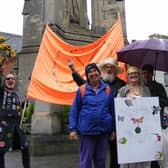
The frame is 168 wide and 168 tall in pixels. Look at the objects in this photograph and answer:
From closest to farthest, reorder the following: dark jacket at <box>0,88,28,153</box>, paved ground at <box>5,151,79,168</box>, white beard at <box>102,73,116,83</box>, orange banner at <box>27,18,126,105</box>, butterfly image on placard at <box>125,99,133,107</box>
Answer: butterfly image on placard at <box>125,99,133,107</box>
white beard at <box>102,73,116,83</box>
dark jacket at <box>0,88,28,153</box>
orange banner at <box>27,18,126,105</box>
paved ground at <box>5,151,79,168</box>

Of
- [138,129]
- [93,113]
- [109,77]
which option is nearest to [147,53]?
[109,77]

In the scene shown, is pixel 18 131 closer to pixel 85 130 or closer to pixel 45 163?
pixel 85 130

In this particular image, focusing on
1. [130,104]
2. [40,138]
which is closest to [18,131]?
[130,104]

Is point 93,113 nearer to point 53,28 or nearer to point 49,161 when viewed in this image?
point 49,161

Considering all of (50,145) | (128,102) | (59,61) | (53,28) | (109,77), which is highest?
(53,28)

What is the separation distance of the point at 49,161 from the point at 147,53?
386 cm

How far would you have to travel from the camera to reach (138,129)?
3.93 m

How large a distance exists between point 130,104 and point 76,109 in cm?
71

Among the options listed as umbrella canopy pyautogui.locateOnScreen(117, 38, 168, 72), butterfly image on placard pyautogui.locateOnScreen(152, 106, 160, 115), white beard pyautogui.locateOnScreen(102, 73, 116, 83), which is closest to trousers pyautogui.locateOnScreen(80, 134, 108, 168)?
butterfly image on placard pyautogui.locateOnScreen(152, 106, 160, 115)

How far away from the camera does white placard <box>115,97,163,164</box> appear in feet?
12.7

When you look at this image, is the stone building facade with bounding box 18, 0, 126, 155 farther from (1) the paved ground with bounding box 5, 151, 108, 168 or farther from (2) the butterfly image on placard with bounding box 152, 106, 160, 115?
(2) the butterfly image on placard with bounding box 152, 106, 160, 115

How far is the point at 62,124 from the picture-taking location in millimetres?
9125

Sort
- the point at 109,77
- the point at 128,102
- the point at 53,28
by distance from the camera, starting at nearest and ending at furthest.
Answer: the point at 128,102
the point at 109,77
the point at 53,28

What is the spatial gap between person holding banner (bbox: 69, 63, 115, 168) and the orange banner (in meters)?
1.79
